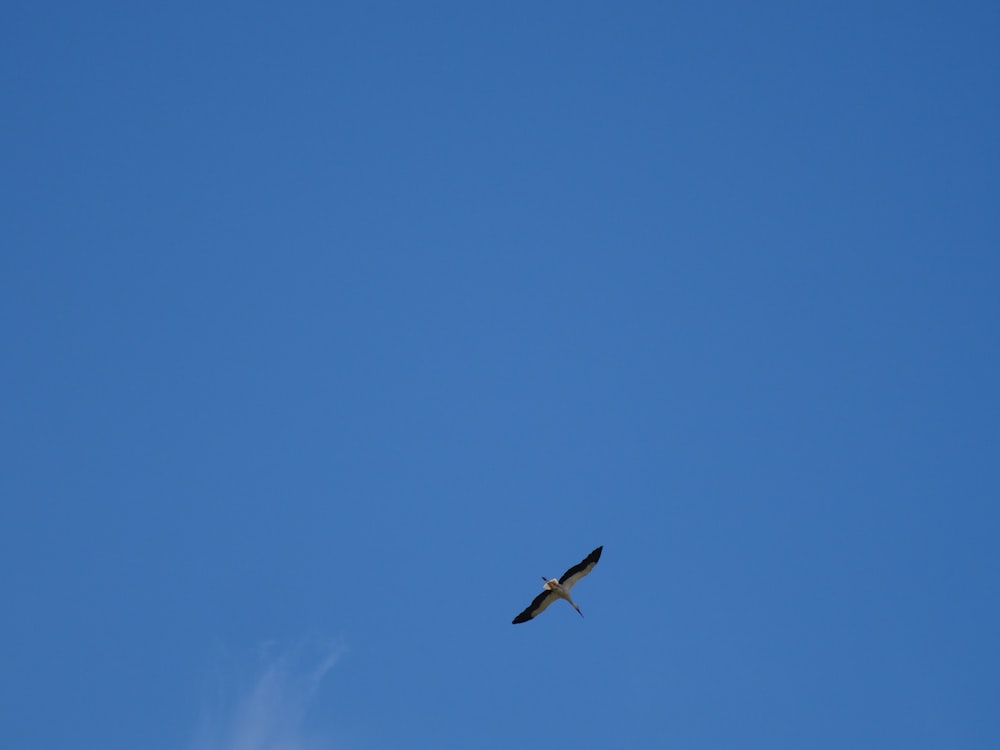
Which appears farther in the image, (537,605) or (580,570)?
(537,605)

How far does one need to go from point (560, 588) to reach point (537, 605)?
1.36 m

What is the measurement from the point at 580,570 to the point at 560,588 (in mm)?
1274

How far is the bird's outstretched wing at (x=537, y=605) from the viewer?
61.4m

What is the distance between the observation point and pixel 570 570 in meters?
60.1

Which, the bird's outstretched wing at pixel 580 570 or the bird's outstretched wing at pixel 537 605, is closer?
the bird's outstretched wing at pixel 580 570

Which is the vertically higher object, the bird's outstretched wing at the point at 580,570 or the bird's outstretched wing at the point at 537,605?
the bird's outstretched wing at the point at 537,605

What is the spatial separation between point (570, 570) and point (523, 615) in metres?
3.05

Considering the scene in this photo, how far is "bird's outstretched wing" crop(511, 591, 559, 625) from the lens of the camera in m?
61.4

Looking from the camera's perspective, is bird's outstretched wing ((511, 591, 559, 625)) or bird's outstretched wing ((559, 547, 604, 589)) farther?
bird's outstretched wing ((511, 591, 559, 625))

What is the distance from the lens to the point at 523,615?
6156cm

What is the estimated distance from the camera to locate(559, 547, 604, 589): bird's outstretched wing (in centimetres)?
5988

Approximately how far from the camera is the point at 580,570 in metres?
60.4

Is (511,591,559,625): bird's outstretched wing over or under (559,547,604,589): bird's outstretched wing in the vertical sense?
over

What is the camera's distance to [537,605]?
61.7 metres
